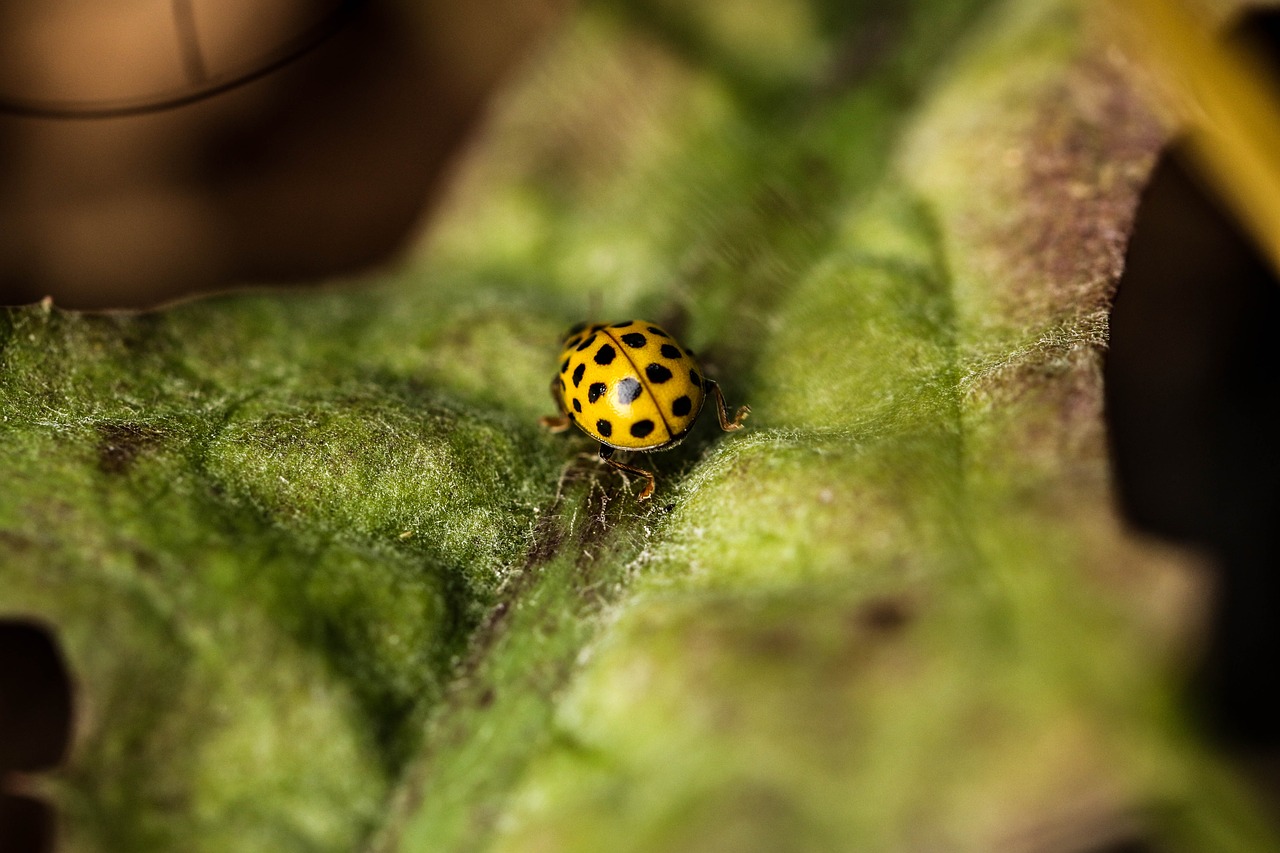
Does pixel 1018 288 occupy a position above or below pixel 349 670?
above

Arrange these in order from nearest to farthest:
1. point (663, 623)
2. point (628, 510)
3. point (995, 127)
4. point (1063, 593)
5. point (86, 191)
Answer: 1. point (1063, 593)
2. point (663, 623)
3. point (628, 510)
4. point (995, 127)
5. point (86, 191)

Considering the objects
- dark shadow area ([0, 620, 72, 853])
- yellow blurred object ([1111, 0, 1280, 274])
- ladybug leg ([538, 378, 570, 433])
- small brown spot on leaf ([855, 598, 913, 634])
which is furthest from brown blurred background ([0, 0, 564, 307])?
small brown spot on leaf ([855, 598, 913, 634])

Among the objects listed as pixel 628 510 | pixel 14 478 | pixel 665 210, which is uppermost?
pixel 665 210

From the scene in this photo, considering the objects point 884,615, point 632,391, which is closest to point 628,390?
point 632,391

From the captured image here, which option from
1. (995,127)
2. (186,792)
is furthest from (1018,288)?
(186,792)

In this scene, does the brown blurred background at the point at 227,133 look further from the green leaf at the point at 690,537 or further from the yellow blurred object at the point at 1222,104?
the yellow blurred object at the point at 1222,104

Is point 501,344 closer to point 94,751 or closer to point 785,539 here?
point 785,539

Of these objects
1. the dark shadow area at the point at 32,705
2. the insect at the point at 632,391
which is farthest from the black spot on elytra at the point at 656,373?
the dark shadow area at the point at 32,705

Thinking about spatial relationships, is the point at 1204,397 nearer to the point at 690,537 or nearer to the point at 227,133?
the point at 690,537
